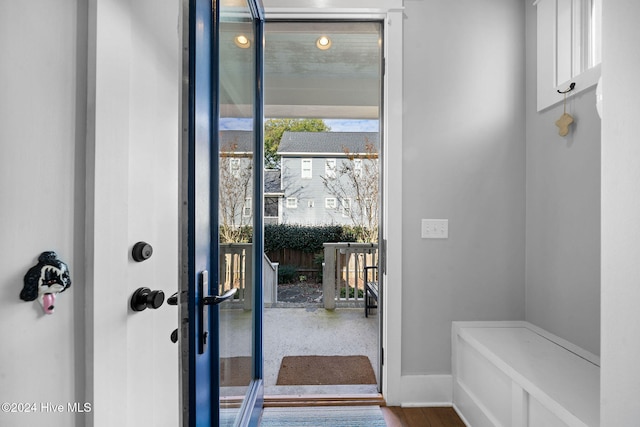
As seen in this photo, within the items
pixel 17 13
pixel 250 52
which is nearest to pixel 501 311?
pixel 250 52

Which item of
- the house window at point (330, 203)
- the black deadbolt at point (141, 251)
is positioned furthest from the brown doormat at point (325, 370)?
the house window at point (330, 203)

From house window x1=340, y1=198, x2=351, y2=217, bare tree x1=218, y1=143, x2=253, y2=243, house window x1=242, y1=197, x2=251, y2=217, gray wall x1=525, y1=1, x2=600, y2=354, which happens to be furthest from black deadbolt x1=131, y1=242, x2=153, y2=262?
house window x1=340, y1=198, x2=351, y2=217

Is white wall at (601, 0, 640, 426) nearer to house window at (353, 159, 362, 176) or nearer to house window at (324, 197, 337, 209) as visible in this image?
house window at (353, 159, 362, 176)

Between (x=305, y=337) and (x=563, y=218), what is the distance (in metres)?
2.34

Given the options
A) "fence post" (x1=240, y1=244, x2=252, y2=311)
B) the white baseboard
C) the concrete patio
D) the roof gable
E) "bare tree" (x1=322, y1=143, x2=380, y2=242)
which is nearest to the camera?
the concrete patio

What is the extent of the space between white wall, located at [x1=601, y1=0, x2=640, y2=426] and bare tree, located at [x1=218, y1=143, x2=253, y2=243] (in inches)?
44.0

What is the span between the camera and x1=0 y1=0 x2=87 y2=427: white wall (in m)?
0.49

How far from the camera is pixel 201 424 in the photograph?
0.88 metres

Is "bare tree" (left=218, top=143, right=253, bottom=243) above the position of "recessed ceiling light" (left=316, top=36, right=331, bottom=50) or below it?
below

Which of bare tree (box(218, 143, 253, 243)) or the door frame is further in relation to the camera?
the door frame

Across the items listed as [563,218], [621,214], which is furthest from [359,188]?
[621,214]

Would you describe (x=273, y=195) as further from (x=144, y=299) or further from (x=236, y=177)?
(x=144, y=299)

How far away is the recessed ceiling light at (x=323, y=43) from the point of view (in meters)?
2.77

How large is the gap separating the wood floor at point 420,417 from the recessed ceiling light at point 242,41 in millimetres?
2039
